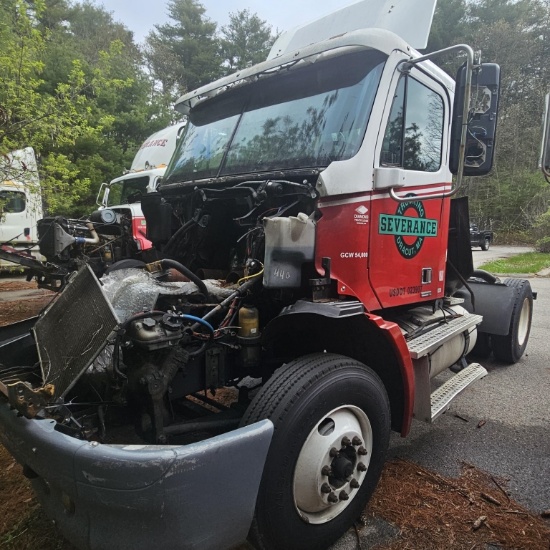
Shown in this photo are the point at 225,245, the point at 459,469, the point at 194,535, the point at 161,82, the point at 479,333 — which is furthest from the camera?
the point at 161,82

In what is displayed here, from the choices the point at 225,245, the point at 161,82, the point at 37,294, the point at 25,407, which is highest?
the point at 161,82

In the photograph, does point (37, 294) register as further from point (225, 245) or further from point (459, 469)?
point (459, 469)

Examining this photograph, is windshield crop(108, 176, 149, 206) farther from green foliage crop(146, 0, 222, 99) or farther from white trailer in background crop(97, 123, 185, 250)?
green foliage crop(146, 0, 222, 99)

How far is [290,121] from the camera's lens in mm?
3115

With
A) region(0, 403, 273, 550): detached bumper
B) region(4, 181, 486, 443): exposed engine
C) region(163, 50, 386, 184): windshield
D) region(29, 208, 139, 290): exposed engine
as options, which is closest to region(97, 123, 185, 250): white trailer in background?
region(29, 208, 139, 290): exposed engine

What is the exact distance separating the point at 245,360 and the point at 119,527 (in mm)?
1151

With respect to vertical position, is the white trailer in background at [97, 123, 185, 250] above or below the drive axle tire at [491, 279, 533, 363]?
above

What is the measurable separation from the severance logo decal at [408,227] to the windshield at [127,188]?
Result: 919 cm

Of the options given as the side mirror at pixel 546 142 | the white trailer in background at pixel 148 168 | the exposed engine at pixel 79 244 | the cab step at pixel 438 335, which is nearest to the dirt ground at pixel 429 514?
the cab step at pixel 438 335

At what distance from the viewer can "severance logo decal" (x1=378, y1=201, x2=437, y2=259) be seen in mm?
3074

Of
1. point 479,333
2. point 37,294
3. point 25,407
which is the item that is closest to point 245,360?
point 25,407

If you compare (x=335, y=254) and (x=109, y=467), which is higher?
(x=335, y=254)

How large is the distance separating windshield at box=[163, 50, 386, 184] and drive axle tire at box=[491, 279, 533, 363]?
3.56 meters

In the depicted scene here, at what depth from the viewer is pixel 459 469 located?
3111 millimetres
